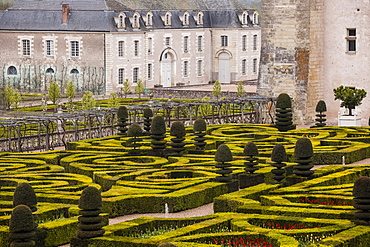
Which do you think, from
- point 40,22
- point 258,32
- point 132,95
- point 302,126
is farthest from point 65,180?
point 258,32

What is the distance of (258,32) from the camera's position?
65.7 meters

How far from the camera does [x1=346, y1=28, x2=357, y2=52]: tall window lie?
3609cm

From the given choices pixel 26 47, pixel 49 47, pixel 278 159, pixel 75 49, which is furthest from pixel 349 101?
pixel 26 47

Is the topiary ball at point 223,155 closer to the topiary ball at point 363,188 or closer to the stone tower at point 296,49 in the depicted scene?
the topiary ball at point 363,188

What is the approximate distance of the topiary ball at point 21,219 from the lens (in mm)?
15359

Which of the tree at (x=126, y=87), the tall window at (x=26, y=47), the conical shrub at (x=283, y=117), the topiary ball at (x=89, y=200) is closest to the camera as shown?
the topiary ball at (x=89, y=200)

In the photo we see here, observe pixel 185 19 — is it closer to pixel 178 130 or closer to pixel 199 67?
pixel 199 67

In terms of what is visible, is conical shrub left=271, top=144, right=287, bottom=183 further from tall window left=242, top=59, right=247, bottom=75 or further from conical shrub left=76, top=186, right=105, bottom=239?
tall window left=242, top=59, right=247, bottom=75

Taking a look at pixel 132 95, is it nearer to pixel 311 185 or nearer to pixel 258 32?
pixel 258 32

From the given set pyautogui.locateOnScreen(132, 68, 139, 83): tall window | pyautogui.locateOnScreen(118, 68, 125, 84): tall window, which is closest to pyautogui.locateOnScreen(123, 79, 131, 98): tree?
pyautogui.locateOnScreen(118, 68, 125, 84): tall window

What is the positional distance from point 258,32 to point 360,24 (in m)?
30.1

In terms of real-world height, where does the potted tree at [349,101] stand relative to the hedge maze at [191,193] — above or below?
above

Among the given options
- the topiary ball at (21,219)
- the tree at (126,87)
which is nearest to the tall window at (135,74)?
the tree at (126,87)

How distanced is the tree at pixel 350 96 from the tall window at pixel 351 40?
298 centimetres
